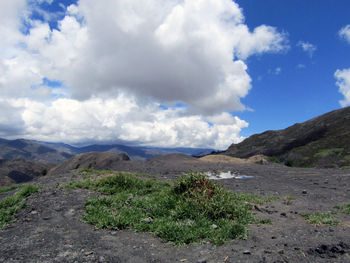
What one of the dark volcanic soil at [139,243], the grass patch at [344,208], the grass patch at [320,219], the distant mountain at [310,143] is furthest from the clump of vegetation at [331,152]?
the grass patch at [320,219]

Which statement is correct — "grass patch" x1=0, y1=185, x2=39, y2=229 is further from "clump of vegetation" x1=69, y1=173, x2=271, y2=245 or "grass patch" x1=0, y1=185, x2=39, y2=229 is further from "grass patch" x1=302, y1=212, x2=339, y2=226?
"grass patch" x1=302, y1=212, x2=339, y2=226

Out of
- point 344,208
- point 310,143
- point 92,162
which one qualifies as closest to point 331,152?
point 310,143

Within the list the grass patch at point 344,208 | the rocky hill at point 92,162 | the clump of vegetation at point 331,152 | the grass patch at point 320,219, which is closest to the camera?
the grass patch at point 320,219

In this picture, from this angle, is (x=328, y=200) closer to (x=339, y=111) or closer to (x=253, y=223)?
(x=253, y=223)

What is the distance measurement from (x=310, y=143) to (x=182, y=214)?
62757 millimetres

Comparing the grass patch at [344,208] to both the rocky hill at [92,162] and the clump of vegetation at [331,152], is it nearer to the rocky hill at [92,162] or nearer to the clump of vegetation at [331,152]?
the rocky hill at [92,162]

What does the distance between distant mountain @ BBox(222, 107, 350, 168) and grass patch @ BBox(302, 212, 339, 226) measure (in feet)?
101

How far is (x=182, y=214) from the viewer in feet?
22.3

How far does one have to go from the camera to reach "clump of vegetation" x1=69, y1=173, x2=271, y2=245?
5648mm

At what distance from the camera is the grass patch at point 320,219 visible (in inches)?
256

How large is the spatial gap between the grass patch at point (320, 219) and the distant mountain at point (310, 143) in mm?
30738

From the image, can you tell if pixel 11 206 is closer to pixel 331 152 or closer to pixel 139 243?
pixel 139 243

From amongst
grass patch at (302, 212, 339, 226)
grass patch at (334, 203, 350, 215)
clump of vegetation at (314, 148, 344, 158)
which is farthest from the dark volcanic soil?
clump of vegetation at (314, 148, 344, 158)

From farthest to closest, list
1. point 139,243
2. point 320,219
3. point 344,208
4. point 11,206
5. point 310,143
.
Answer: point 310,143
point 344,208
point 11,206
point 320,219
point 139,243
